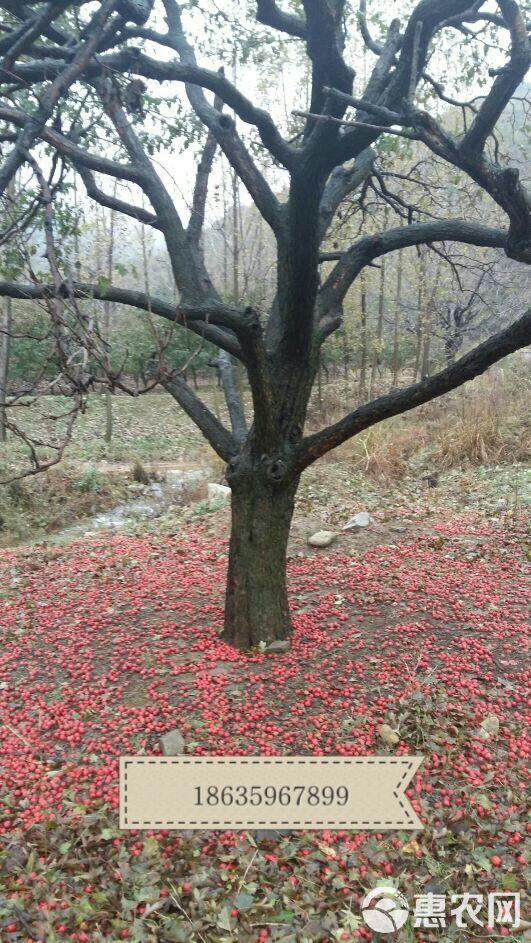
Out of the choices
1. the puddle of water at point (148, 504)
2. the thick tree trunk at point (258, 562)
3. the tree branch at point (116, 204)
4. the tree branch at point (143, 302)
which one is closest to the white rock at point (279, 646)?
the thick tree trunk at point (258, 562)

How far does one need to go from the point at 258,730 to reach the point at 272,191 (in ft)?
9.81

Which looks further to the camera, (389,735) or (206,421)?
(206,421)

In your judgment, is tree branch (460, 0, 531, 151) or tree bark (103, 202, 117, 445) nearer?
tree branch (460, 0, 531, 151)

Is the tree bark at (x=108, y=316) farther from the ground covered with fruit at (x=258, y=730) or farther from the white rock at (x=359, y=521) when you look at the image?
the ground covered with fruit at (x=258, y=730)

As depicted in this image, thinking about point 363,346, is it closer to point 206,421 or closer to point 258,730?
point 206,421

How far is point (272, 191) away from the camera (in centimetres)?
337

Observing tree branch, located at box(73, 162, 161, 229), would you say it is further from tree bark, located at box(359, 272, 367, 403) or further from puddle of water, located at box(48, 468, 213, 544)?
tree bark, located at box(359, 272, 367, 403)

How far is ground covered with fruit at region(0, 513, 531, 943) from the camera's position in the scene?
2.14m

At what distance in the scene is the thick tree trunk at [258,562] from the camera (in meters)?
3.46

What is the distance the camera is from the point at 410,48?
283 cm

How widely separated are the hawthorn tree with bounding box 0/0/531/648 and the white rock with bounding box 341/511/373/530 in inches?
102

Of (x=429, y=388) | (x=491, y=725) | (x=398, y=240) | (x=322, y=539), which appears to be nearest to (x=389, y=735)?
(x=491, y=725)

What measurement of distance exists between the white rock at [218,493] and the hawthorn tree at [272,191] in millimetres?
3989

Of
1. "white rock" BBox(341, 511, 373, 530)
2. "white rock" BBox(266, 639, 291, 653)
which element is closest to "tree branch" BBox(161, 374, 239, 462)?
"white rock" BBox(266, 639, 291, 653)
